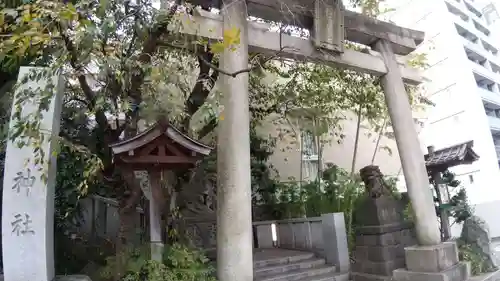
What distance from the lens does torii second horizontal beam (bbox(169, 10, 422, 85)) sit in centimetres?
562

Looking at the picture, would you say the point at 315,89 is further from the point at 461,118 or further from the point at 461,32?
the point at 461,32

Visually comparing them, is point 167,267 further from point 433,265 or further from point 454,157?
point 454,157

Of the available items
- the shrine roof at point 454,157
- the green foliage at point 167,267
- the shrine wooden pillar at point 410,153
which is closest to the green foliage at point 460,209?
the shrine roof at point 454,157

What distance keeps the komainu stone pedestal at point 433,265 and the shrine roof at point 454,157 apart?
6.76 ft

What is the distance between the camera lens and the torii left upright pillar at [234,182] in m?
5.06

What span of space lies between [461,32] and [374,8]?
2795cm

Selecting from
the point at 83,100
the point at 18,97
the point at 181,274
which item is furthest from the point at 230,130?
the point at 83,100

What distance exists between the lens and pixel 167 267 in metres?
5.12

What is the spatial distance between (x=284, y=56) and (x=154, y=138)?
3560 mm

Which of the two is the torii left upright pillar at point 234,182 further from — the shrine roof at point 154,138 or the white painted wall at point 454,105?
the white painted wall at point 454,105

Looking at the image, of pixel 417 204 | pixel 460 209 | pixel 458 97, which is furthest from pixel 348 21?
pixel 458 97

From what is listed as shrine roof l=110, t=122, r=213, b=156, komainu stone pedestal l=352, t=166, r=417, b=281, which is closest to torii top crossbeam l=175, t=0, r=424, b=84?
shrine roof l=110, t=122, r=213, b=156

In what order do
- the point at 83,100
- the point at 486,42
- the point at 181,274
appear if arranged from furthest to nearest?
1. the point at 486,42
2. the point at 83,100
3. the point at 181,274

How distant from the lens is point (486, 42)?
33.3m
